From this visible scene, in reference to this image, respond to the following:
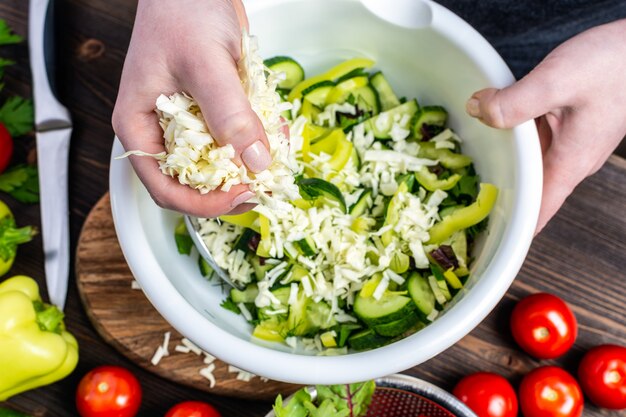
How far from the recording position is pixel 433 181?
1368 mm

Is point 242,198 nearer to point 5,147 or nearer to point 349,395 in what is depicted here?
point 349,395

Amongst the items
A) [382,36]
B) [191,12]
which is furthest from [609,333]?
[191,12]

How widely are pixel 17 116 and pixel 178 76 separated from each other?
0.90 m

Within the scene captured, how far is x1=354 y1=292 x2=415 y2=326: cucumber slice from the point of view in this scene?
1267 mm

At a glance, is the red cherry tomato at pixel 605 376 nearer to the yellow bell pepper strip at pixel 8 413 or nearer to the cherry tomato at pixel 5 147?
the yellow bell pepper strip at pixel 8 413

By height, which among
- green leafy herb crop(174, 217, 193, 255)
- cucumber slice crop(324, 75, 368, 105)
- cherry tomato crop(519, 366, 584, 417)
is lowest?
cherry tomato crop(519, 366, 584, 417)

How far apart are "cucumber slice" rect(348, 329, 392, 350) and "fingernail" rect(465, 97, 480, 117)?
44 centimetres

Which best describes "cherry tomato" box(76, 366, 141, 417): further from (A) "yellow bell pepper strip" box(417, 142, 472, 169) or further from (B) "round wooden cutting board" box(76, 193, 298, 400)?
(A) "yellow bell pepper strip" box(417, 142, 472, 169)

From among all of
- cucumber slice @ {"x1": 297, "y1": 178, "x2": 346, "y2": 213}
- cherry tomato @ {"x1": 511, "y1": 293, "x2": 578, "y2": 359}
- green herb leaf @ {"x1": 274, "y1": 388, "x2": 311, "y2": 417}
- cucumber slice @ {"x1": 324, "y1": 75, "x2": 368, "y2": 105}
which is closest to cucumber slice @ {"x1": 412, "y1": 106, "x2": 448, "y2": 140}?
cucumber slice @ {"x1": 324, "y1": 75, "x2": 368, "y2": 105}

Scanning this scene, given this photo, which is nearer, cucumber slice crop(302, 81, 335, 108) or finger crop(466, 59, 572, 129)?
finger crop(466, 59, 572, 129)

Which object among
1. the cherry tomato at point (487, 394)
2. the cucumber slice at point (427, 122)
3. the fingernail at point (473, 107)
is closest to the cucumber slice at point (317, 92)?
the cucumber slice at point (427, 122)

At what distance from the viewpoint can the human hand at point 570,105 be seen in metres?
1.23

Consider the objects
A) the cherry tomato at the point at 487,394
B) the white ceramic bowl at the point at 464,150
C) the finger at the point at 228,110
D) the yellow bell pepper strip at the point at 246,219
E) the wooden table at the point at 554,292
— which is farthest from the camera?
the wooden table at the point at 554,292

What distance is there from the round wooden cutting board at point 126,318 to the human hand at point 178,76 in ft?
1.93
